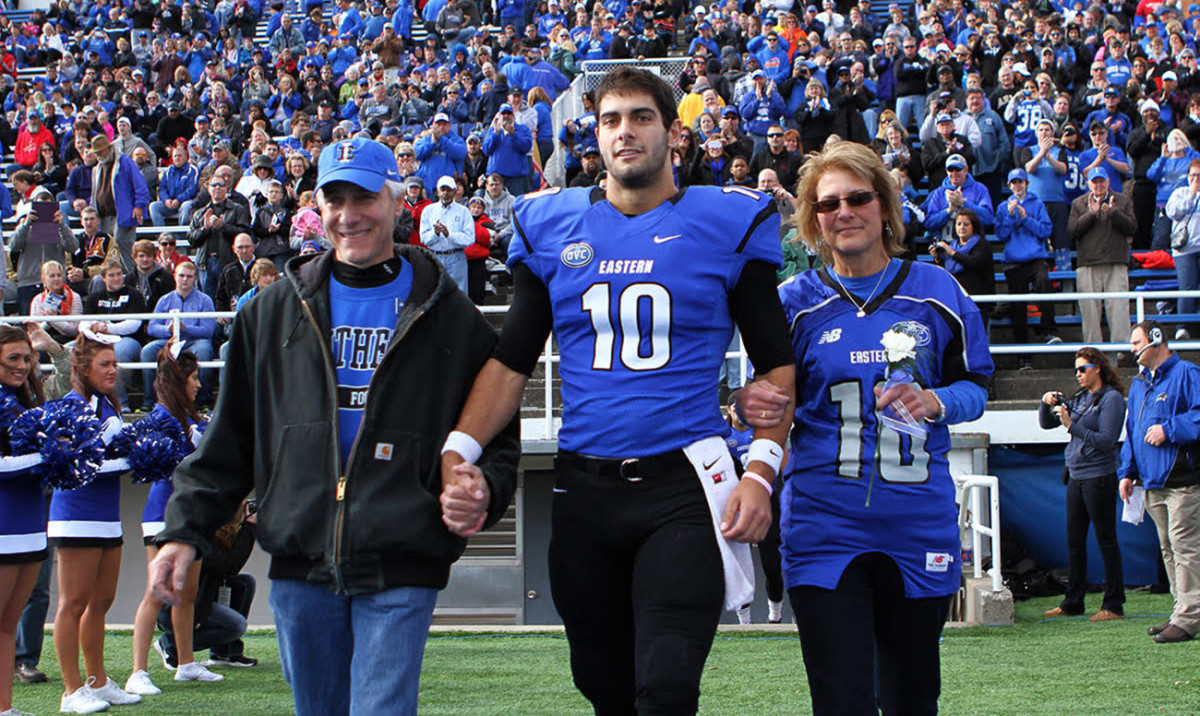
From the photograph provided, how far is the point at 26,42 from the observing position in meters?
26.6

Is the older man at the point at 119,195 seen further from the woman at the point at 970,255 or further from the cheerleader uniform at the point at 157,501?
the cheerleader uniform at the point at 157,501

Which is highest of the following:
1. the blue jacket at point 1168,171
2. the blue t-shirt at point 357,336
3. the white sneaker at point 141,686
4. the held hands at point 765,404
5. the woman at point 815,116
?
the woman at point 815,116

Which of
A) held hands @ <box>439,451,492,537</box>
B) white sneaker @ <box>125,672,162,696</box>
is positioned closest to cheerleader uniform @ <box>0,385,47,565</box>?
white sneaker @ <box>125,672,162,696</box>

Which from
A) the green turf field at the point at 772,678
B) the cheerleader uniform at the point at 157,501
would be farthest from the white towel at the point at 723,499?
the cheerleader uniform at the point at 157,501

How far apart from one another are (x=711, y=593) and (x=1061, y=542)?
33.8 feet

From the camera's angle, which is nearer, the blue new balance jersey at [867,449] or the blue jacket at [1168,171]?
the blue new balance jersey at [867,449]

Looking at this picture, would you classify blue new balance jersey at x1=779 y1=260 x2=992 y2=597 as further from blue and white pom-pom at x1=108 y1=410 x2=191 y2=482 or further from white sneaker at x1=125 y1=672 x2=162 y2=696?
white sneaker at x1=125 y1=672 x2=162 y2=696

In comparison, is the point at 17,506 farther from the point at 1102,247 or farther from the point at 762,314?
the point at 1102,247

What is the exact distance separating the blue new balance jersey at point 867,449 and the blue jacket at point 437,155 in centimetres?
1273

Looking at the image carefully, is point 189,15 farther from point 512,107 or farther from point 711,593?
point 711,593

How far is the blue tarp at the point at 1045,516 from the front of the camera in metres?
12.8

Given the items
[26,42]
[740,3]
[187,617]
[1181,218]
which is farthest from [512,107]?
[26,42]

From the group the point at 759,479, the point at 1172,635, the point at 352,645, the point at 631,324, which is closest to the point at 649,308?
the point at 631,324

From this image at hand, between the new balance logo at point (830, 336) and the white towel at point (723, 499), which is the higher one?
the new balance logo at point (830, 336)
